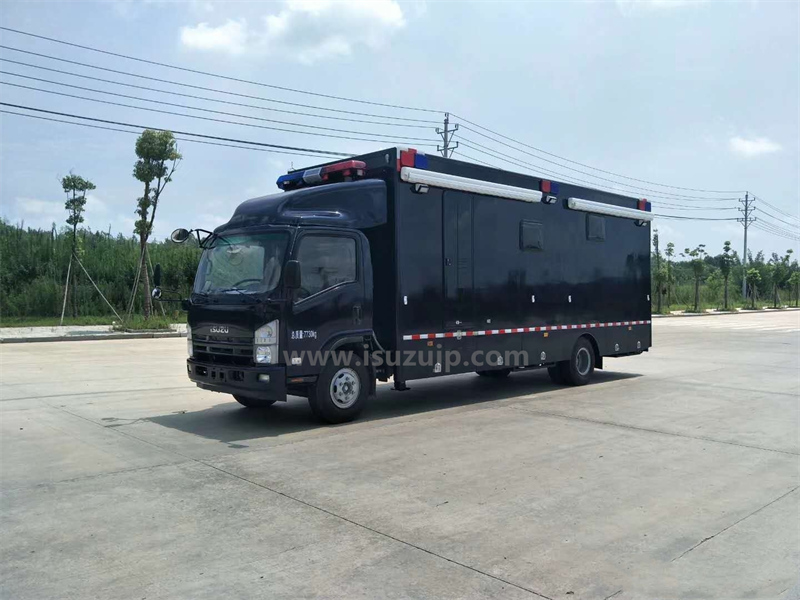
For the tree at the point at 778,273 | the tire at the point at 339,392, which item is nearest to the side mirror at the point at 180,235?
the tire at the point at 339,392

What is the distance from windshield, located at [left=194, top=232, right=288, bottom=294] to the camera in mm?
8211

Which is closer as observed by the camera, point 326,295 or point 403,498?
point 403,498

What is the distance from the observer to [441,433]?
834 cm

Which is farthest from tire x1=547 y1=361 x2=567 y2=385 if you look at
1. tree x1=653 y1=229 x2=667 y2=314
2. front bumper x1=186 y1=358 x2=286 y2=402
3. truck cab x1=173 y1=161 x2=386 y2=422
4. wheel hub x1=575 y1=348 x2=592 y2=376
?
tree x1=653 y1=229 x2=667 y2=314

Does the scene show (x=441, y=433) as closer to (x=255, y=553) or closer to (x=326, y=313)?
(x=326, y=313)

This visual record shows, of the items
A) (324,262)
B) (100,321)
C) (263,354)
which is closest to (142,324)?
(100,321)

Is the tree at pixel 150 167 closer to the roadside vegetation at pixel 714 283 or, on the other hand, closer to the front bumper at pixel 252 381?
the front bumper at pixel 252 381

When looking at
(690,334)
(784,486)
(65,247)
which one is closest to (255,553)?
(784,486)

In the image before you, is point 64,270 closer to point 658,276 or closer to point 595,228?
point 595,228

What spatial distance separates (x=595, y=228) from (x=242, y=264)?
736 cm

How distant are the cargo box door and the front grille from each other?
3088 millimetres

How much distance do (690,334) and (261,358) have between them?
22.8m

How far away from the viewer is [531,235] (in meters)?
11.4

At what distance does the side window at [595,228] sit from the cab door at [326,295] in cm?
554
